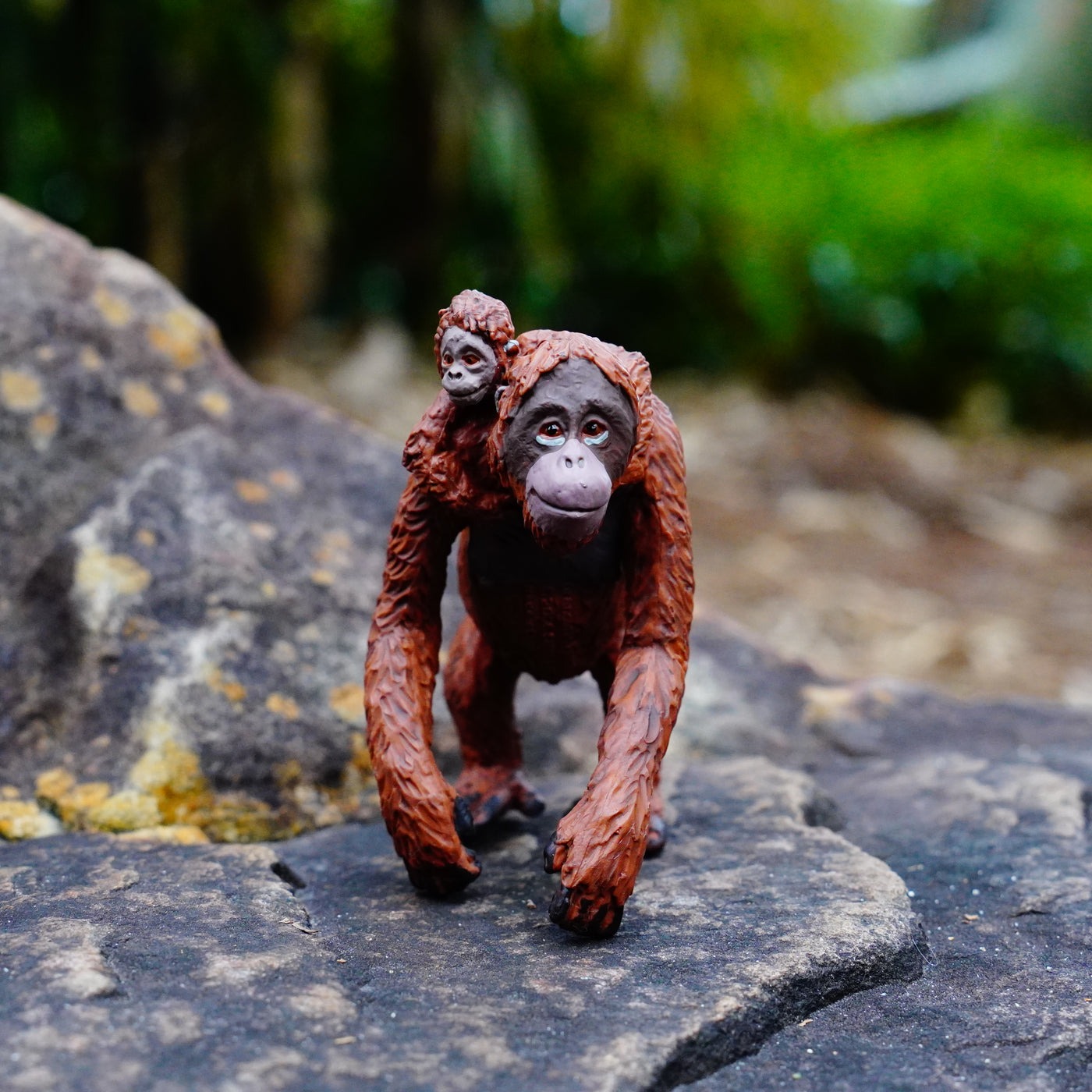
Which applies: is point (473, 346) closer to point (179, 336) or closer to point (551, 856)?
point (551, 856)

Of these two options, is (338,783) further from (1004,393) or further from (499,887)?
(1004,393)

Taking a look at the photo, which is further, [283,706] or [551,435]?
[283,706]

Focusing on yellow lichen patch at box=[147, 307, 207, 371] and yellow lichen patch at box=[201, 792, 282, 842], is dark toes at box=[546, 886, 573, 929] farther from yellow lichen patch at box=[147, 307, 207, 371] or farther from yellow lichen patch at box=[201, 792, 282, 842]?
yellow lichen patch at box=[147, 307, 207, 371]

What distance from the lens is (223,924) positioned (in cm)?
159

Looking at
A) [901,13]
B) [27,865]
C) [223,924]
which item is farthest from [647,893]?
[901,13]

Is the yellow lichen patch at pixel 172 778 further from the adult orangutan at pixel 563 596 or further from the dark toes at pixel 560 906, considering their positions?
the dark toes at pixel 560 906

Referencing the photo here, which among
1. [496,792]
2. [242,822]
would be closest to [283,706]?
[242,822]

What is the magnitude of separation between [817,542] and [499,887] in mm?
3505

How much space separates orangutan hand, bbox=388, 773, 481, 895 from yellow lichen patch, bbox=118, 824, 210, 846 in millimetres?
410

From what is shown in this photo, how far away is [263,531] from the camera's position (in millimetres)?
2438

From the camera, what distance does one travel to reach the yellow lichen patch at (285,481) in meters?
2.57

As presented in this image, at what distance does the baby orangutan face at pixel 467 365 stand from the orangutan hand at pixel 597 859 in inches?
21.9

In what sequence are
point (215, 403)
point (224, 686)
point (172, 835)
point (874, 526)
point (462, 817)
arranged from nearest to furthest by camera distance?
point (462, 817) < point (172, 835) < point (224, 686) < point (215, 403) < point (874, 526)

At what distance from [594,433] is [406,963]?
704mm
